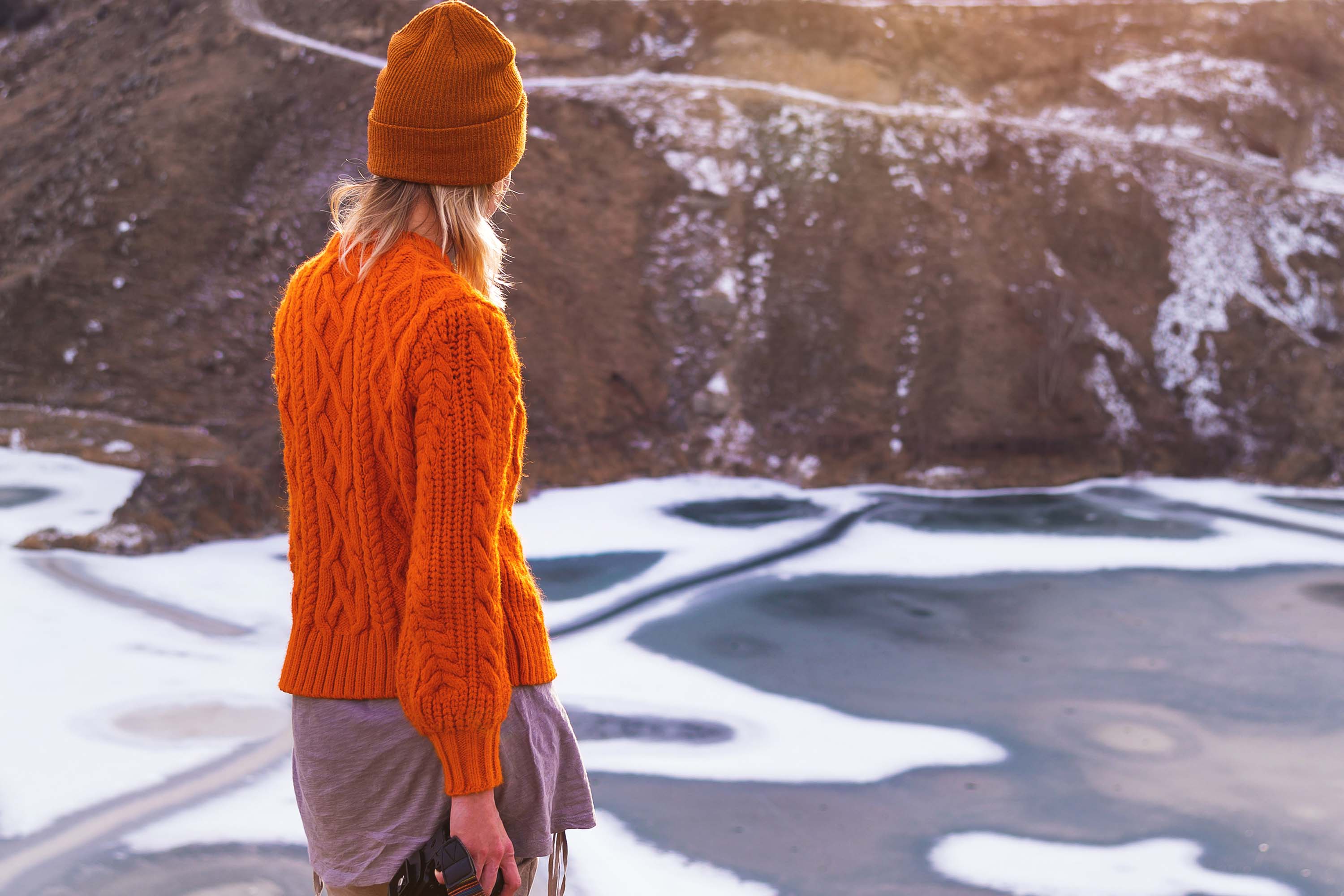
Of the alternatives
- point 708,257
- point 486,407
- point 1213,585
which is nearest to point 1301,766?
point 1213,585

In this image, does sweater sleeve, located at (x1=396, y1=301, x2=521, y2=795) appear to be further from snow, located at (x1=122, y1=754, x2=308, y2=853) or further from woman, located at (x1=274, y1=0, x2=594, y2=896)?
snow, located at (x1=122, y1=754, x2=308, y2=853)

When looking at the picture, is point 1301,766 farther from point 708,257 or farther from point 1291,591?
point 708,257

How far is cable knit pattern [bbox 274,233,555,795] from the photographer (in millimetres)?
1532

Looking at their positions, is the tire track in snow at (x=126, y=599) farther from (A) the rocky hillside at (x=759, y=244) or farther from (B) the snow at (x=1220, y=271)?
(B) the snow at (x=1220, y=271)

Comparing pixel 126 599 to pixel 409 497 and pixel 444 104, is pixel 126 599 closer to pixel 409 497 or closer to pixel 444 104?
pixel 409 497

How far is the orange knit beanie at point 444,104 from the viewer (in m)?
1.62

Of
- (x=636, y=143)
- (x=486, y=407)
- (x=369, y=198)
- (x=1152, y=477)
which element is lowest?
(x=1152, y=477)

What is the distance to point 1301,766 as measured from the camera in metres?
4.85

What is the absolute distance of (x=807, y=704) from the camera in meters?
5.46

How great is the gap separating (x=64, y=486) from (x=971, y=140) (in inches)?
397

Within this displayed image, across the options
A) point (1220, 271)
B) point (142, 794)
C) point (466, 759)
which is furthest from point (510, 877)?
point (1220, 271)

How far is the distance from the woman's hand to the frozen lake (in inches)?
94.7

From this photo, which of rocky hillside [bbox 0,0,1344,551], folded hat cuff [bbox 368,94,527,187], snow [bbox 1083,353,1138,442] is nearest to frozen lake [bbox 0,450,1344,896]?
rocky hillside [bbox 0,0,1344,551]

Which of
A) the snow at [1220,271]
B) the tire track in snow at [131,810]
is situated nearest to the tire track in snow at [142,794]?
the tire track in snow at [131,810]
